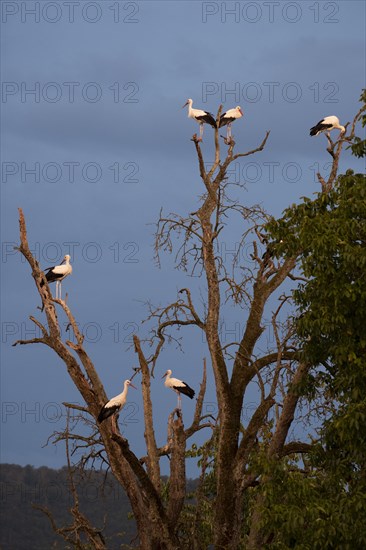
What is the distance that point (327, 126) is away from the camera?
24.5 m

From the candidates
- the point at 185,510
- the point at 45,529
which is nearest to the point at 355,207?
the point at 185,510

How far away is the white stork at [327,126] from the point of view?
2431cm

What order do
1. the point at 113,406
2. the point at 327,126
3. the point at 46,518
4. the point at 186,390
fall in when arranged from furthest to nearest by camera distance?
the point at 46,518 < the point at 327,126 < the point at 186,390 < the point at 113,406

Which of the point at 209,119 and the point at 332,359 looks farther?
the point at 209,119

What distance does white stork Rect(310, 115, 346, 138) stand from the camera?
2431 centimetres

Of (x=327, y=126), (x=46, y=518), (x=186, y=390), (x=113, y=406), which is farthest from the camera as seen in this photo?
(x=46, y=518)

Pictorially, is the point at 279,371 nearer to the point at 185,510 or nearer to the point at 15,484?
the point at 185,510

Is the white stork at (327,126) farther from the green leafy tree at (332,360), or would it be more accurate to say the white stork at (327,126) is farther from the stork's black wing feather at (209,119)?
the green leafy tree at (332,360)

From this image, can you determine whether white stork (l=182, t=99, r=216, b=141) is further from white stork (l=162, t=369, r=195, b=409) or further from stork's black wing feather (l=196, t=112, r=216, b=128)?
white stork (l=162, t=369, r=195, b=409)

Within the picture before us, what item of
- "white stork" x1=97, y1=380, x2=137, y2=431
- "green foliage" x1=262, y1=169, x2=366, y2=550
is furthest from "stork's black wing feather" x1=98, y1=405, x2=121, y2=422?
"green foliage" x1=262, y1=169, x2=366, y2=550

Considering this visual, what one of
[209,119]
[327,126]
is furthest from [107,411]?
[327,126]

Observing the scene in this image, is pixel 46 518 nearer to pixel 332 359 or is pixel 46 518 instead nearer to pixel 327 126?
pixel 327 126

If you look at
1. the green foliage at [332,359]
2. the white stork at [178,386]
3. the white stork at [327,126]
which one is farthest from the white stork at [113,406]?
the white stork at [327,126]

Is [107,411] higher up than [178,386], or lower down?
lower down
